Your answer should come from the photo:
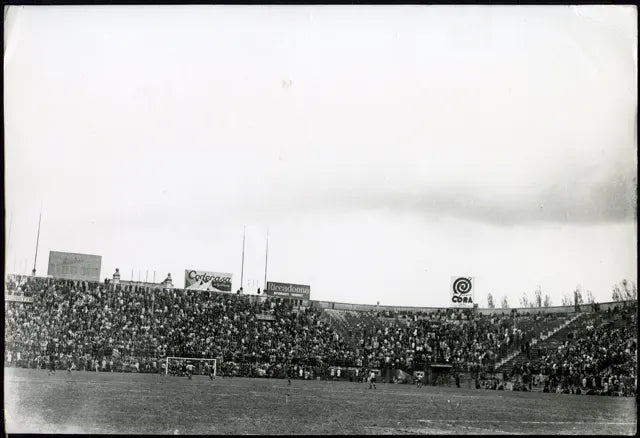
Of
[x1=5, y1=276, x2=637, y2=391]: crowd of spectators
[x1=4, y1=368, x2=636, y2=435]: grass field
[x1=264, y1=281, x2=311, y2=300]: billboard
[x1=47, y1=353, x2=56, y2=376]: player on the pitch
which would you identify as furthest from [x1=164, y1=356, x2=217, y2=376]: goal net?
[x1=264, y1=281, x2=311, y2=300]: billboard

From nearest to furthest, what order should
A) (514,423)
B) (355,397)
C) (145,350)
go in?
(514,423) → (355,397) → (145,350)

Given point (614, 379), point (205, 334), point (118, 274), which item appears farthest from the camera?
point (118, 274)

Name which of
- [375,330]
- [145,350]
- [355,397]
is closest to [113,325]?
[145,350]

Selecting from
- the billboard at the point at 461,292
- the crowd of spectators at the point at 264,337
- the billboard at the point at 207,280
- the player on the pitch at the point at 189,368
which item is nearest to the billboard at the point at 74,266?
the crowd of spectators at the point at 264,337

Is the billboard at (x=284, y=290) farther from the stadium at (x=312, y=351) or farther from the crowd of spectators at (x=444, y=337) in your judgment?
the crowd of spectators at (x=444, y=337)

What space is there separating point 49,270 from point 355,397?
28.9 m

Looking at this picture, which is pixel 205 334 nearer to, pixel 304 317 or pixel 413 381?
pixel 304 317

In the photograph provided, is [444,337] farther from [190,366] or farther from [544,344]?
[190,366]

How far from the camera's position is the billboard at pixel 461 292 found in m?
49.3

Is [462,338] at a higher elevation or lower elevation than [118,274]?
lower

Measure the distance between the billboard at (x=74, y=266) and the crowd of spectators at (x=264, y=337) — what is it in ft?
6.12

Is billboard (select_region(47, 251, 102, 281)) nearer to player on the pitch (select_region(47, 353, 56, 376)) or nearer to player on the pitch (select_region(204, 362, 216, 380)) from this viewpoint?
player on the pitch (select_region(47, 353, 56, 376))

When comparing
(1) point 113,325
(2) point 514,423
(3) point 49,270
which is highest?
(3) point 49,270

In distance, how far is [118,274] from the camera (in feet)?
165
